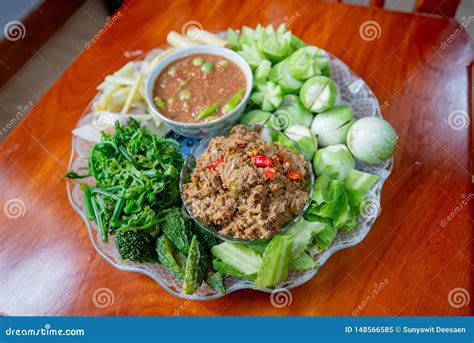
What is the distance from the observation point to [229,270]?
2.05 m

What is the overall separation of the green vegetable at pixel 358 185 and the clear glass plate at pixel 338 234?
0.19ft

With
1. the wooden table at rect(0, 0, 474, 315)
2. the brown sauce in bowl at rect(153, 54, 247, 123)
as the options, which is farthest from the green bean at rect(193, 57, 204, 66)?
the wooden table at rect(0, 0, 474, 315)

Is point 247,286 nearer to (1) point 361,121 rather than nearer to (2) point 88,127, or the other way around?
(1) point 361,121

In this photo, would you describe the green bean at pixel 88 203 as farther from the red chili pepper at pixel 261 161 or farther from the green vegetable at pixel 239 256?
the red chili pepper at pixel 261 161

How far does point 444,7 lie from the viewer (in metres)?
2.92

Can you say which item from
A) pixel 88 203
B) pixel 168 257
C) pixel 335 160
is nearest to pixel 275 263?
pixel 168 257

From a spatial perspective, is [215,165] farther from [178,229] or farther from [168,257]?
[168,257]

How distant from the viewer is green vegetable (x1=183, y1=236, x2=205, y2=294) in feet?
6.56

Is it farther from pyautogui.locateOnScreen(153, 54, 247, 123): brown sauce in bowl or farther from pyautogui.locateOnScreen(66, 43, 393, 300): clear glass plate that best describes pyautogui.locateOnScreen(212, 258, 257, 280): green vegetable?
pyautogui.locateOnScreen(153, 54, 247, 123): brown sauce in bowl

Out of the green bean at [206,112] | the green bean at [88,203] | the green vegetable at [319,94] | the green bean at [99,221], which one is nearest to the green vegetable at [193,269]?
the green bean at [99,221]

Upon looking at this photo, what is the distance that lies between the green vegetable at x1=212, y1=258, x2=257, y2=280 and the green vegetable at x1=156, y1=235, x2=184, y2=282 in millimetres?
169

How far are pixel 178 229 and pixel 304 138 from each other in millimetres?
822

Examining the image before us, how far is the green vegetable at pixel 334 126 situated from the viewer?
242cm

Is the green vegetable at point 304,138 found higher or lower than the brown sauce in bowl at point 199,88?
higher
